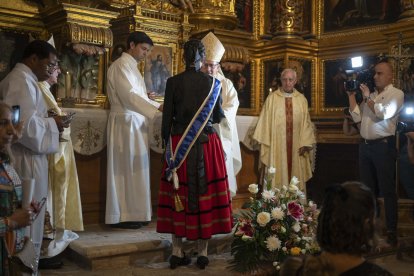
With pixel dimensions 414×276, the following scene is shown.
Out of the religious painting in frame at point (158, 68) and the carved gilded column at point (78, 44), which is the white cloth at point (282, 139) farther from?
the carved gilded column at point (78, 44)

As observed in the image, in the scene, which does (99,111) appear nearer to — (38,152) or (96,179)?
(96,179)

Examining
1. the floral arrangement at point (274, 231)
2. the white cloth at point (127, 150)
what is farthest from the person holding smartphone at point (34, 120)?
the floral arrangement at point (274, 231)

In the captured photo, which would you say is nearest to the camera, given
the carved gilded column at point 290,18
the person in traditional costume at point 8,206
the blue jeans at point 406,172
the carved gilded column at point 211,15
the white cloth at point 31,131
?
the person in traditional costume at point 8,206

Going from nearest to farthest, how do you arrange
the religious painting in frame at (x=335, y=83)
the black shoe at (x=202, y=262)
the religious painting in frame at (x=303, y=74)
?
the black shoe at (x=202, y=262), the religious painting in frame at (x=335, y=83), the religious painting in frame at (x=303, y=74)

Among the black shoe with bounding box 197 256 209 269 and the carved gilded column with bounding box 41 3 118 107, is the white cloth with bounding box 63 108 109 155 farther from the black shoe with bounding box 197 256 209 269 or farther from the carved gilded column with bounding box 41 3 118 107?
the black shoe with bounding box 197 256 209 269

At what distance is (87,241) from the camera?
460 centimetres

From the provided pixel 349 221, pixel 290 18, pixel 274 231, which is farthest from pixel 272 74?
pixel 349 221

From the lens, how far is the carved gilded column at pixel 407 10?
7.23 meters

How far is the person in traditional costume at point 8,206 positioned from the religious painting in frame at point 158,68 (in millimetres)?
4781

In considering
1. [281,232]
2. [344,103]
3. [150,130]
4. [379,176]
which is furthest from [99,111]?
[344,103]

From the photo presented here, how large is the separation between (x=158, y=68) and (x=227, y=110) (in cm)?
180

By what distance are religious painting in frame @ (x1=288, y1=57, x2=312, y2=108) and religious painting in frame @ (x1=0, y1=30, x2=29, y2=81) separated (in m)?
4.22

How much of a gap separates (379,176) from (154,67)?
3.58m

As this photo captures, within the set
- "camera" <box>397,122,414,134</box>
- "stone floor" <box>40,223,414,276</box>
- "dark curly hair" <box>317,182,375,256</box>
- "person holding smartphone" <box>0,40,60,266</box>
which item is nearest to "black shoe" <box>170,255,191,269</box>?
"stone floor" <box>40,223,414,276</box>
